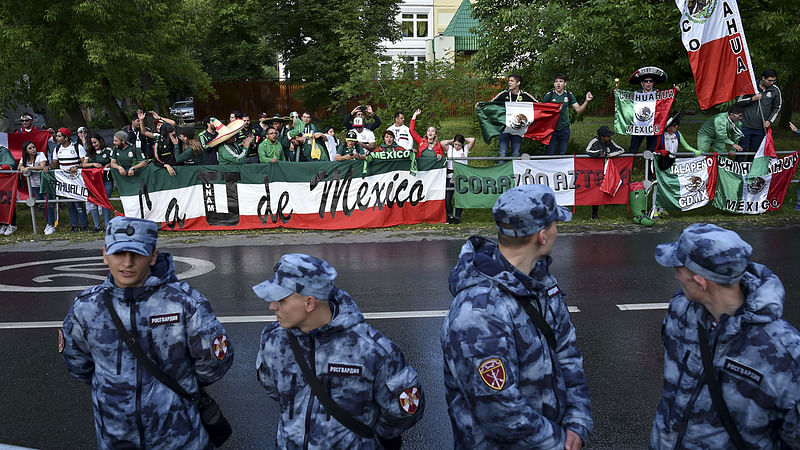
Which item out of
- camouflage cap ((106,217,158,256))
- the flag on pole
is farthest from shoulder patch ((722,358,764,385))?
the flag on pole

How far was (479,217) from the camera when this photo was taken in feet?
46.6

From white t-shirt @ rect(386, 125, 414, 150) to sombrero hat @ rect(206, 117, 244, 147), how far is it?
3194 mm

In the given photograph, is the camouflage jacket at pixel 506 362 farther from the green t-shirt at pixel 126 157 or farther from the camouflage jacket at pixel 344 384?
the green t-shirt at pixel 126 157

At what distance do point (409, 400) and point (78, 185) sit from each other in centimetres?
1279

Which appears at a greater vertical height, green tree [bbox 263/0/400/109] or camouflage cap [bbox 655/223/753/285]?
green tree [bbox 263/0/400/109]

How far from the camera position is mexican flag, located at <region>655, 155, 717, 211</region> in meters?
13.4

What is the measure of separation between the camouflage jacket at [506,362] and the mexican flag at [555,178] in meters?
10.4

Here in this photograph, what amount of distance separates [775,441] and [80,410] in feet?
16.3

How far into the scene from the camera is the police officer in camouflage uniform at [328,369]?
3.09 meters

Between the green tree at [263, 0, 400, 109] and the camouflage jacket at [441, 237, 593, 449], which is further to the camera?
the green tree at [263, 0, 400, 109]

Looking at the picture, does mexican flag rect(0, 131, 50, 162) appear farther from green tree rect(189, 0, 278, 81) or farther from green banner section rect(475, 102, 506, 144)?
green tree rect(189, 0, 278, 81)

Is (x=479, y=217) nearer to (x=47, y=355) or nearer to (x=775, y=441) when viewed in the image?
(x=47, y=355)

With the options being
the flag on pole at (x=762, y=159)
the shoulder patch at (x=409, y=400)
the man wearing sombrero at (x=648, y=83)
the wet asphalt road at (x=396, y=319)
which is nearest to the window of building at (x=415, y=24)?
the man wearing sombrero at (x=648, y=83)

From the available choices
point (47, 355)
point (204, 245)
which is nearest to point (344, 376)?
point (47, 355)
